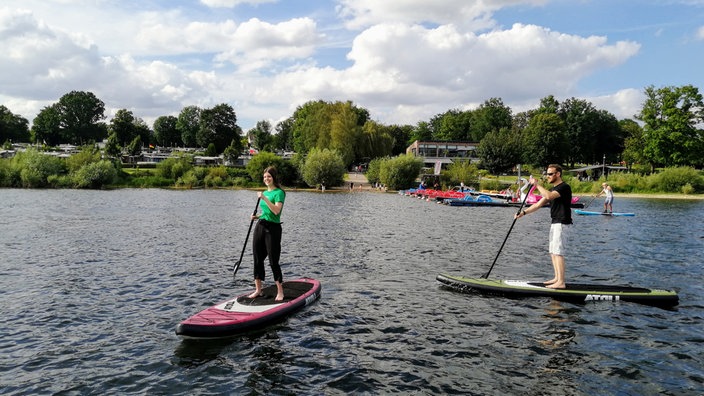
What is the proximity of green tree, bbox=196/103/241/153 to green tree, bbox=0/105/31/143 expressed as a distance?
217ft

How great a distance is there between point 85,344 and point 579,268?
17828 millimetres

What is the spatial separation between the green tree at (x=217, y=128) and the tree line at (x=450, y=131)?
1.04 ft

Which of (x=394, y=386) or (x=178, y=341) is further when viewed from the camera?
(x=178, y=341)

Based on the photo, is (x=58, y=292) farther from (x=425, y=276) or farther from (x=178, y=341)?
(x=425, y=276)

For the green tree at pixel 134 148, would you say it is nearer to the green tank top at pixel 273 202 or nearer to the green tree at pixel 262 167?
the green tree at pixel 262 167

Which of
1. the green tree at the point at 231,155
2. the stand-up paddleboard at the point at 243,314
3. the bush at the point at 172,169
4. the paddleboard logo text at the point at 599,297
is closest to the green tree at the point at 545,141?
the green tree at the point at 231,155

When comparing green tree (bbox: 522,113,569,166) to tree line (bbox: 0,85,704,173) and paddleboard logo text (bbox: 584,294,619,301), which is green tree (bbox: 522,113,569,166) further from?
paddleboard logo text (bbox: 584,294,619,301)

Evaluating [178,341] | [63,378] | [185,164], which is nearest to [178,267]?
[178,341]

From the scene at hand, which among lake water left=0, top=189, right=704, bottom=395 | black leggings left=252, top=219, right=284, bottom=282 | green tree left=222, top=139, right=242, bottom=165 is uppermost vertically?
green tree left=222, top=139, right=242, bottom=165

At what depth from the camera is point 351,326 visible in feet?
39.3

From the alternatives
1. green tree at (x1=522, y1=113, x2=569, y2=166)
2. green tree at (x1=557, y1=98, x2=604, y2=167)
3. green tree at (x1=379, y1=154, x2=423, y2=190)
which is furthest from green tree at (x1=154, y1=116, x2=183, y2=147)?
green tree at (x1=557, y1=98, x2=604, y2=167)

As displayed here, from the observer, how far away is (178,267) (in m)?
18.8

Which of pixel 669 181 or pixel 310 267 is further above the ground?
pixel 669 181

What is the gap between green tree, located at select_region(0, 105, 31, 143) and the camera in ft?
518
